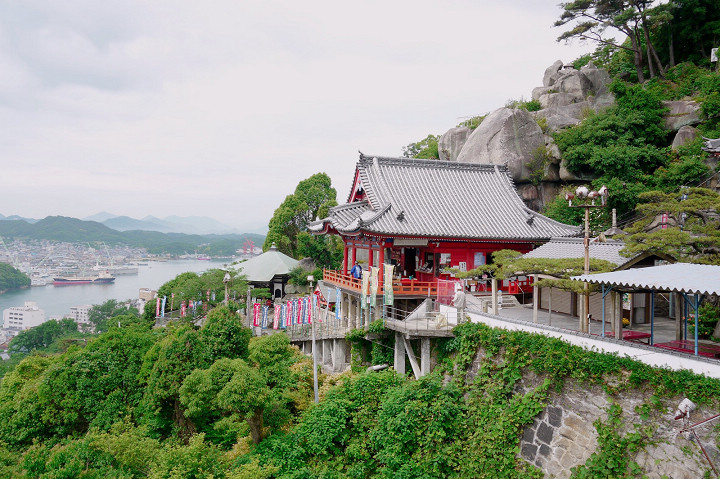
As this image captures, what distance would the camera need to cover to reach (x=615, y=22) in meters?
33.8

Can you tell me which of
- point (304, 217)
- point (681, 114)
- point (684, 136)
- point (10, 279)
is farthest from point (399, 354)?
point (10, 279)

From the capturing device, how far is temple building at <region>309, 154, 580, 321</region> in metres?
23.2

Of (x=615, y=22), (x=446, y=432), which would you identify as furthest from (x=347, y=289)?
(x=615, y=22)

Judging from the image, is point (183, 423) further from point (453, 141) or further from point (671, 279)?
point (453, 141)

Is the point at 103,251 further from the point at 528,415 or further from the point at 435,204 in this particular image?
the point at 528,415

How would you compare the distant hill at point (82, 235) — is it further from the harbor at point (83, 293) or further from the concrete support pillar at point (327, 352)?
the concrete support pillar at point (327, 352)

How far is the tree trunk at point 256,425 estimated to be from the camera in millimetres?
17609

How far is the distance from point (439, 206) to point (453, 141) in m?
16.6

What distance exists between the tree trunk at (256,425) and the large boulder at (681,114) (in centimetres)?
3037

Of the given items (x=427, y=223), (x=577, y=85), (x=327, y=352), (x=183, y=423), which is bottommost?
(x=183, y=423)

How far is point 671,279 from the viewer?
11742mm

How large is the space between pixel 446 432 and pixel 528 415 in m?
2.91

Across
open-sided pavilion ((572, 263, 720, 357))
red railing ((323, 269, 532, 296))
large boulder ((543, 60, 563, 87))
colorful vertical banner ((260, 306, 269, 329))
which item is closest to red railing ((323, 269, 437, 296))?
red railing ((323, 269, 532, 296))

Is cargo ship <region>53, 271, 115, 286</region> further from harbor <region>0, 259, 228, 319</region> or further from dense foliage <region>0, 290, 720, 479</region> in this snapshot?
dense foliage <region>0, 290, 720, 479</region>
